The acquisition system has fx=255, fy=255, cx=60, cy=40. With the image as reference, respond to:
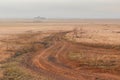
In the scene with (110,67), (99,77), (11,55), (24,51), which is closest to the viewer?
(99,77)

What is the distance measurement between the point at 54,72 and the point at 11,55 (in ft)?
50.6

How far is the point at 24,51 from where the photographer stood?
1864 inches

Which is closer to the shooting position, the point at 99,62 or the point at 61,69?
the point at 61,69

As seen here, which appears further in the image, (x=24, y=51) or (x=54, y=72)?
(x=24, y=51)

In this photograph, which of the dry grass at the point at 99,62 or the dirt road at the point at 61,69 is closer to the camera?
the dirt road at the point at 61,69

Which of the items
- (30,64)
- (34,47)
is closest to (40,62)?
(30,64)

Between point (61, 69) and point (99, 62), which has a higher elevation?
point (99, 62)

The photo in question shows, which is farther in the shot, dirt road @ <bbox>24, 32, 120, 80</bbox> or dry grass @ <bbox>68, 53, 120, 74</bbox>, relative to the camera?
dry grass @ <bbox>68, 53, 120, 74</bbox>

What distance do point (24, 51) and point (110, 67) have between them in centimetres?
2063

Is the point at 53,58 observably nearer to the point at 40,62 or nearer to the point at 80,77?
the point at 40,62

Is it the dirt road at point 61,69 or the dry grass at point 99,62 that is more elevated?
the dry grass at point 99,62

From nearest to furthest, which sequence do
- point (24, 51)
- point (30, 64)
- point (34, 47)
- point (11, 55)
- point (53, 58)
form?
point (30, 64) < point (53, 58) < point (11, 55) < point (24, 51) < point (34, 47)

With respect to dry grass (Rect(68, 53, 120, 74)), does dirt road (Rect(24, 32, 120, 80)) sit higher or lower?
lower

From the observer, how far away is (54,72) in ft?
96.5
